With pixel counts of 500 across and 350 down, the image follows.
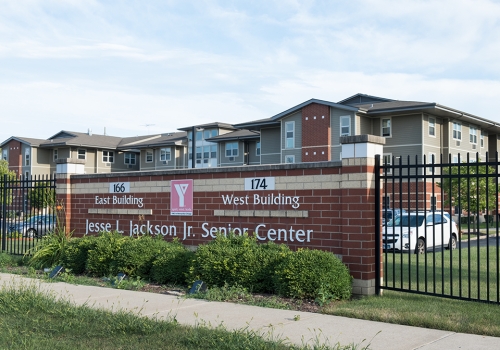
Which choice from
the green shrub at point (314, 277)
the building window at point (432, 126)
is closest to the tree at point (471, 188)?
the green shrub at point (314, 277)

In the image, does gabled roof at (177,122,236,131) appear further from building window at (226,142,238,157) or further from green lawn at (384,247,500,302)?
green lawn at (384,247,500,302)

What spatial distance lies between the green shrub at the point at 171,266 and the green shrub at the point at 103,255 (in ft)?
3.69

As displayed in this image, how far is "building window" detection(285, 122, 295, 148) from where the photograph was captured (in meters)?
45.2

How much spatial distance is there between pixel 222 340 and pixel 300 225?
14.2 ft

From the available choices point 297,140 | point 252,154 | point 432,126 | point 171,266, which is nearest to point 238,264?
point 171,266

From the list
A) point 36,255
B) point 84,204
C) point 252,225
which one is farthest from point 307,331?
point 84,204

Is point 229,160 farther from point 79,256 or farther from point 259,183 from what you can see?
point 259,183

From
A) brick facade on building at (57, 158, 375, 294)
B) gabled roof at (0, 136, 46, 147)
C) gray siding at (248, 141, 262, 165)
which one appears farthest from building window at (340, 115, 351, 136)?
gabled roof at (0, 136, 46, 147)

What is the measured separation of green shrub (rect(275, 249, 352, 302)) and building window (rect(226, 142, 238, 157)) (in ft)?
152

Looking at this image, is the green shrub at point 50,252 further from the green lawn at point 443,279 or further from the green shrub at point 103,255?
the green lawn at point 443,279

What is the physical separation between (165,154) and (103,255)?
5197cm

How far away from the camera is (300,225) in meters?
10.1

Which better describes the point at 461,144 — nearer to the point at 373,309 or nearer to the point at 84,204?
the point at 84,204

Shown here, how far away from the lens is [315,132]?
43688 millimetres
